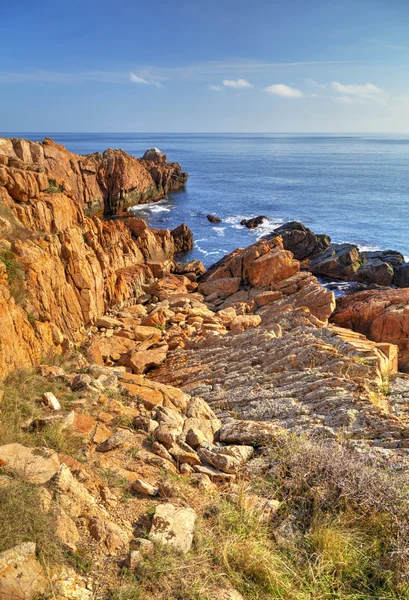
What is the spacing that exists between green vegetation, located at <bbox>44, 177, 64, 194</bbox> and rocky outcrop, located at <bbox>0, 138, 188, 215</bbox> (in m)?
8.55

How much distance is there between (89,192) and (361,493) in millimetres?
57690

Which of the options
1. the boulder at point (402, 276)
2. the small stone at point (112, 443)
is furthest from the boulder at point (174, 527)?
the boulder at point (402, 276)

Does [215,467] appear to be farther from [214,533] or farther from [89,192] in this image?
[89,192]

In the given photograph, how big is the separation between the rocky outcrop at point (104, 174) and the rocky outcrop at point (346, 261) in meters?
22.0

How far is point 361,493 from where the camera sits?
6133 millimetres

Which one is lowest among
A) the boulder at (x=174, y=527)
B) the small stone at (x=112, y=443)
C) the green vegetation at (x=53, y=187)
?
the small stone at (x=112, y=443)

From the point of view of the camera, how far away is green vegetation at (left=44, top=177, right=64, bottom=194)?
76.8 feet

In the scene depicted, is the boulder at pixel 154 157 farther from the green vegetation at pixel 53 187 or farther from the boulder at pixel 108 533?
the boulder at pixel 108 533

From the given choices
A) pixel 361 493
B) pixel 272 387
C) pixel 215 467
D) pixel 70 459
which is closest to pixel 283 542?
pixel 361 493

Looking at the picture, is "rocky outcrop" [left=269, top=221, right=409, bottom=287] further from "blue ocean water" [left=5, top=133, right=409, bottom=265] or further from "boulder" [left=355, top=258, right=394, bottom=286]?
"blue ocean water" [left=5, top=133, right=409, bottom=265]

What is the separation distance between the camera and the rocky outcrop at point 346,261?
34.7 meters

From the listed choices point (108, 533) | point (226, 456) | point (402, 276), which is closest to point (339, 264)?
point (402, 276)

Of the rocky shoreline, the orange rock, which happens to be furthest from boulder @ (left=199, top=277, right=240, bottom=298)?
the orange rock

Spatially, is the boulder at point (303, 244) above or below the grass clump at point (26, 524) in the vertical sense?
below
